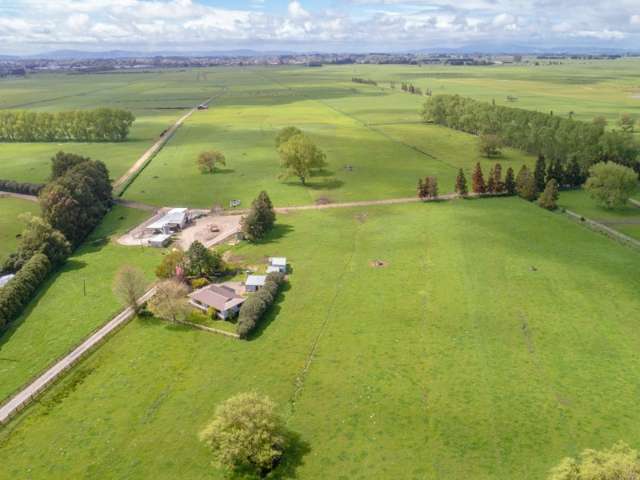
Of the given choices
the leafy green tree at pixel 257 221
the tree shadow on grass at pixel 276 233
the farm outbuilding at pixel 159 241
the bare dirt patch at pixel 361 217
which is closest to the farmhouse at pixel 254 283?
the tree shadow on grass at pixel 276 233

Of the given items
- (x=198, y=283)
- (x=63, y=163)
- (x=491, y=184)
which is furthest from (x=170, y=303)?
(x=491, y=184)

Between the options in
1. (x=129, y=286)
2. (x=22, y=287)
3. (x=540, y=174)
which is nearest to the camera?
(x=129, y=286)

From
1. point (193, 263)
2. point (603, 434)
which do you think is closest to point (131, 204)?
point (193, 263)

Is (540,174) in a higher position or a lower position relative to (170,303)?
higher

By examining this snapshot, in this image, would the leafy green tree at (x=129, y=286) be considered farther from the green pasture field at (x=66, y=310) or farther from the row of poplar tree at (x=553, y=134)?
the row of poplar tree at (x=553, y=134)

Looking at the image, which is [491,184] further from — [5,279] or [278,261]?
[5,279]
